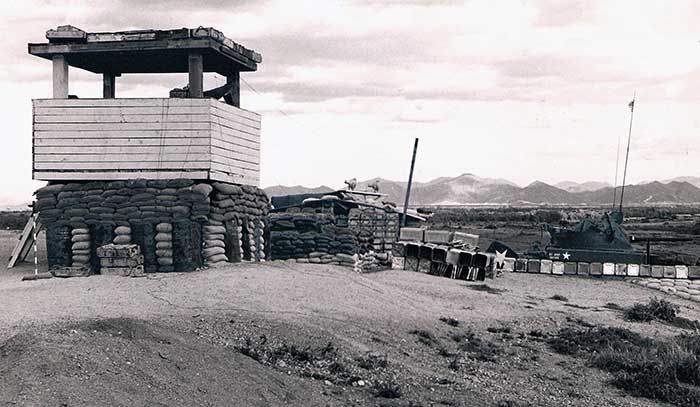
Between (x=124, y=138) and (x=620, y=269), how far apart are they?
58.0 feet

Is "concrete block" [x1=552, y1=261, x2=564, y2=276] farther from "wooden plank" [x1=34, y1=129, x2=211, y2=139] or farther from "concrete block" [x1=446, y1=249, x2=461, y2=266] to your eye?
"wooden plank" [x1=34, y1=129, x2=211, y2=139]

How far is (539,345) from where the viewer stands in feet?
45.9

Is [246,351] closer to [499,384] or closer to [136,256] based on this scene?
[499,384]

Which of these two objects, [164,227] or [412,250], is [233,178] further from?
[412,250]

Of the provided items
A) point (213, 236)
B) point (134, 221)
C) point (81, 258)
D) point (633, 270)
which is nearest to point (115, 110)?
point (134, 221)

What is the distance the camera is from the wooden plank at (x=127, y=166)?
17562 millimetres

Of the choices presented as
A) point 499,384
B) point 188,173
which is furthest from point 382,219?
point 499,384

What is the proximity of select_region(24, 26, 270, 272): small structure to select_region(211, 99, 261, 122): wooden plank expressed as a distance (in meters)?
0.07

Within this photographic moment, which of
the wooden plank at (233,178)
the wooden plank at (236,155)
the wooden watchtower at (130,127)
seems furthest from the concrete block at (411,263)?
the wooden watchtower at (130,127)

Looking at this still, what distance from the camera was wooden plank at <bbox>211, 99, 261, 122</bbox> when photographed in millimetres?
17891

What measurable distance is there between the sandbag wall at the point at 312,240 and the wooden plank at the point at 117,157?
4973mm

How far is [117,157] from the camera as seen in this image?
17656 mm

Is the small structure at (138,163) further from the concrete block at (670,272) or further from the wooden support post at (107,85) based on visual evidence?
the concrete block at (670,272)

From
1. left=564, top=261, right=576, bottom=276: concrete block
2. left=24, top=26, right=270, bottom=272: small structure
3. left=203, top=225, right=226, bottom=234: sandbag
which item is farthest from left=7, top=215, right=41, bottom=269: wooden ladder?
left=564, top=261, right=576, bottom=276: concrete block
